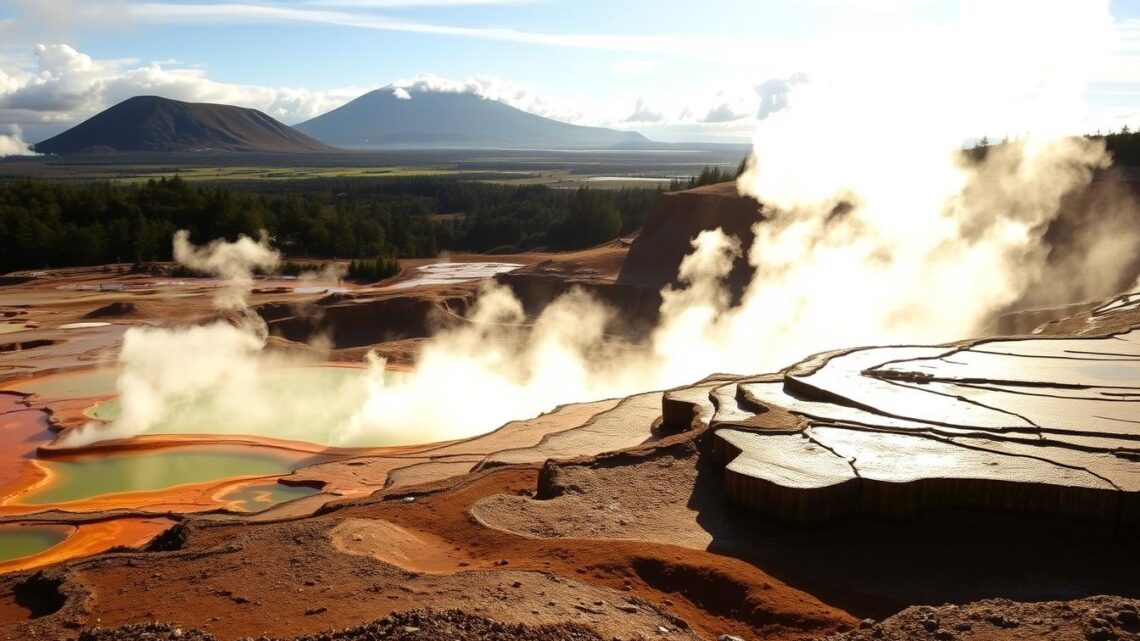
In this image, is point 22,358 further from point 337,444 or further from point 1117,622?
point 1117,622

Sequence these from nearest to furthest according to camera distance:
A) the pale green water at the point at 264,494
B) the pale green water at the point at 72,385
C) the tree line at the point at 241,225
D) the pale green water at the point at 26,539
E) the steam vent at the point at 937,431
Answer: the steam vent at the point at 937,431 < the pale green water at the point at 26,539 < the pale green water at the point at 264,494 < the pale green water at the point at 72,385 < the tree line at the point at 241,225

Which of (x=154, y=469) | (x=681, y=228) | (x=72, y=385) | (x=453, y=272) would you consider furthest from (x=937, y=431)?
(x=453, y=272)

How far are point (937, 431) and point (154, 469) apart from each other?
13.8 m

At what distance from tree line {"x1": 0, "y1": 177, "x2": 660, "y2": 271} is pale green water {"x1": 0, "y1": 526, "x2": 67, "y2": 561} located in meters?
31.5

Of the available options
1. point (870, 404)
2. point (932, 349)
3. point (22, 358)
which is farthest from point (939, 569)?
point (22, 358)

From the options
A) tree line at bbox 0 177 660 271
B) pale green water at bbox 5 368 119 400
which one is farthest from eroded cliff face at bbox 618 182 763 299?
pale green water at bbox 5 368 119 400

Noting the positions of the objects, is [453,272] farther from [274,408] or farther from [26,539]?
[26,539]

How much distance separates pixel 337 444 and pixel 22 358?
1430cm

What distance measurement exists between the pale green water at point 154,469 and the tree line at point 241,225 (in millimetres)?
27156

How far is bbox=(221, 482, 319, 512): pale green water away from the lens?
560 inches

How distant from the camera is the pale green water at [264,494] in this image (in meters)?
14.2

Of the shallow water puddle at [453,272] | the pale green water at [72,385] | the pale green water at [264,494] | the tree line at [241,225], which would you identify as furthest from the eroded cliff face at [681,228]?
the pale green water at [264,494]

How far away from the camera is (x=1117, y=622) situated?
620 cm

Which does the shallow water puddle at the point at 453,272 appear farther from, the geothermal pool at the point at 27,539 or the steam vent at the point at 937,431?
the steam vent at the point at 937,431
